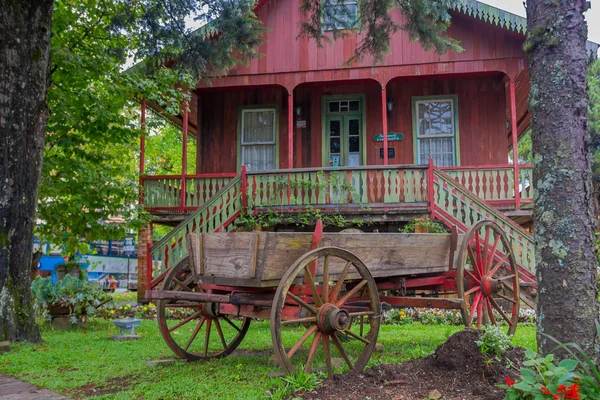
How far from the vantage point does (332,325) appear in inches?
179

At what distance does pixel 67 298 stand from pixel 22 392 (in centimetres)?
527

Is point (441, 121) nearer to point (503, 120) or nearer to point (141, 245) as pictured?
point (503, 120)

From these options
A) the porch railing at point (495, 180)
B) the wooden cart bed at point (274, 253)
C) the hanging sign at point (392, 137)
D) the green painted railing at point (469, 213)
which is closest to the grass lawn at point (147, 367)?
the wooden cart bed at point (274, 253)

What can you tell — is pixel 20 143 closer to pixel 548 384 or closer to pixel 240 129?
pixel 548 384

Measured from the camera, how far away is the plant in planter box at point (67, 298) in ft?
32.0

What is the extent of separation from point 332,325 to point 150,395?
61.9 inches

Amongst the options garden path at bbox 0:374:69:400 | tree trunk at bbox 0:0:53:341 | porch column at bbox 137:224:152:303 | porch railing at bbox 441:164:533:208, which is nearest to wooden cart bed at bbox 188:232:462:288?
garden path at bbox 0:374:69:400

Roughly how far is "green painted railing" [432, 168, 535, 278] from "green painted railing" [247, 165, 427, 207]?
40 centimetres

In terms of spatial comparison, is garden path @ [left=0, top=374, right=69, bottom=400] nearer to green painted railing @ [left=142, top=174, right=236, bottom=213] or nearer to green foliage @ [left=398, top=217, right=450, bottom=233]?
green foliage @ [left=398, top=217, right=450, bottom=233]

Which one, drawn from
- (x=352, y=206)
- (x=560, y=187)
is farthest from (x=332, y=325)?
(x=352, y=206)

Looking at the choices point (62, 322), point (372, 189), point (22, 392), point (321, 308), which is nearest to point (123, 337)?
point (62, 322)

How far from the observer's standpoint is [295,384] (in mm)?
4203

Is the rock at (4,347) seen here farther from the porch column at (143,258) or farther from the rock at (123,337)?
the porch column at (143,258)

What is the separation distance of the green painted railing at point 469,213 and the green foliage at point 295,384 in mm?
6422
